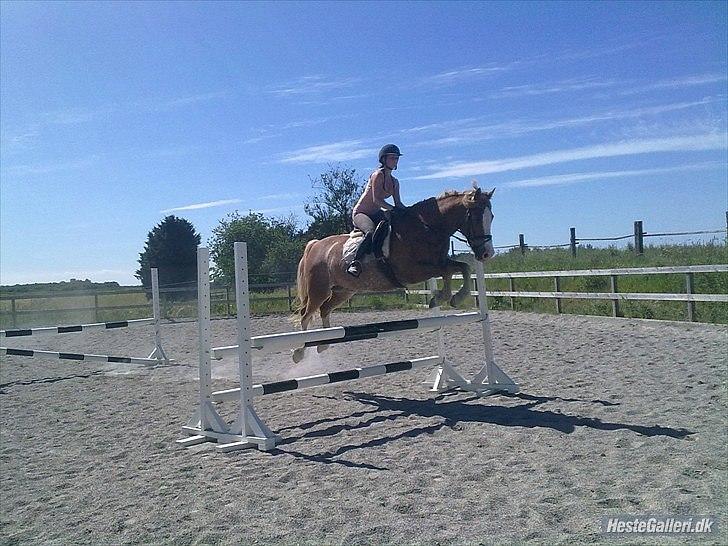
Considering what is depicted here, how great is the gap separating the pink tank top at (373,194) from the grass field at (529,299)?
6.78m

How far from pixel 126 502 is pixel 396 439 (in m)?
2.11

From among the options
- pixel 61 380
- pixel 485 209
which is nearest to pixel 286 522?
pixel 485 209

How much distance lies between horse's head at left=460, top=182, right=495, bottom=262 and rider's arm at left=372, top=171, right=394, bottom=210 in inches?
40.6

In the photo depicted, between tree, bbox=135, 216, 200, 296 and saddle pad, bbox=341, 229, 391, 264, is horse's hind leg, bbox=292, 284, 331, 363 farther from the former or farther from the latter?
tree, bbox=135, 216, 200, 296

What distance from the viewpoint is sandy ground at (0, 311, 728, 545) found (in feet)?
10.7

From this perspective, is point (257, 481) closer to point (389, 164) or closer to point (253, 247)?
point (389, 164)

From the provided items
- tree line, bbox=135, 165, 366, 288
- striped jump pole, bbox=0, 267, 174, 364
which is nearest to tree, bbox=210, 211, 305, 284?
tree line, bbox=135, 165, 366, 288

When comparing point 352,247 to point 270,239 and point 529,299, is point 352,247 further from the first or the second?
point 270,239

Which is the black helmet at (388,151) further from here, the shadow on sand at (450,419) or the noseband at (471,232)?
the shadow on sand at (450,419)

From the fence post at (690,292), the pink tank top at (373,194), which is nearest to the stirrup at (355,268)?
the pink tank top at (373,194)

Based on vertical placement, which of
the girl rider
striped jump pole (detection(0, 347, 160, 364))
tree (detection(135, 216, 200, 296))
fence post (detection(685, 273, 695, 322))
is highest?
tree (detection(135, 216, 200, 296))

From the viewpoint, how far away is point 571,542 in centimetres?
287

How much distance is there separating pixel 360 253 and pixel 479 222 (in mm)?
1457

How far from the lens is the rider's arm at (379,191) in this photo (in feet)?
23.3
